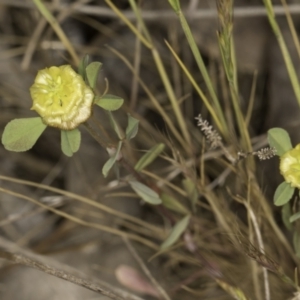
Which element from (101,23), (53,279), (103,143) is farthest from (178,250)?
(101,23)

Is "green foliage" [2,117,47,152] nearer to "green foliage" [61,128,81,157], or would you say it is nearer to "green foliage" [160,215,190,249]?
"green foliage" [61,128,81,157]

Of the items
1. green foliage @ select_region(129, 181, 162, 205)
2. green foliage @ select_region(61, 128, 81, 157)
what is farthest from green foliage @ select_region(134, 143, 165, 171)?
green foliage @ select_region(61, 128, 81, 157)

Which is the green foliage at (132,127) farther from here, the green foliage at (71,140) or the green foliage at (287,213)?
the green foliage at (287,213)

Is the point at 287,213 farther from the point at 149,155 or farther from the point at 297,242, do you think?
the point at 149,155

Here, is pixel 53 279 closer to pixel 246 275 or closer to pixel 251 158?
pixel 246 275

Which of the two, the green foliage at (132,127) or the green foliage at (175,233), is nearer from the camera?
the green foliage at (132,127)

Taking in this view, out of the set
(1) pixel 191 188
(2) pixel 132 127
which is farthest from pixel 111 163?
(1) pixel 191 188

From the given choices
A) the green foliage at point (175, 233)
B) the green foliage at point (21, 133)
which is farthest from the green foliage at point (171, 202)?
the green foliage at point (21, 133)
